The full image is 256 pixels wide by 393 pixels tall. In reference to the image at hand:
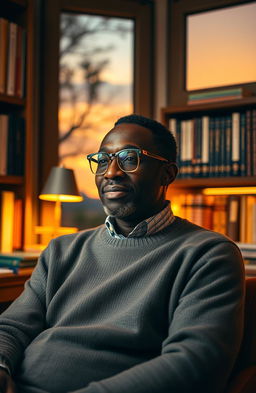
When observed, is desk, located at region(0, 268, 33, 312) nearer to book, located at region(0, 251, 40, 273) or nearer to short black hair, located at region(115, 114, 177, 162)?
book, located at region(0, 251, 40, 273)

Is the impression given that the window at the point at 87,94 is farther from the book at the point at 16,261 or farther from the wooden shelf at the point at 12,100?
the book at the point at 16,261

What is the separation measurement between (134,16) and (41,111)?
75 cm

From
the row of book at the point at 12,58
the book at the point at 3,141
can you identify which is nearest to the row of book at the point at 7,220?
the book at the point at 3,141

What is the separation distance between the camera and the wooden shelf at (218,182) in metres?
2.30

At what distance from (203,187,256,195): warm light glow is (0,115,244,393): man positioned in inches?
41.3

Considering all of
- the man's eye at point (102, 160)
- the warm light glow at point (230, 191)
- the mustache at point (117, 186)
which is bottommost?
the mustache at point (117, 186)

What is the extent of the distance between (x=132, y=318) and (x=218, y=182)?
48.7 inches

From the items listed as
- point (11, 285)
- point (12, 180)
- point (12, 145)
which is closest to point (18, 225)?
point (12, 180)

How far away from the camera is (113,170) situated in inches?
54.8

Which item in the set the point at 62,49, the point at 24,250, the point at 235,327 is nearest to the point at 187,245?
the point at 235,327

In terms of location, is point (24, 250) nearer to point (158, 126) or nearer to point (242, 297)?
point (158, 126)

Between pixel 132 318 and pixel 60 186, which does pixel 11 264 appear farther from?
pixel 132 318

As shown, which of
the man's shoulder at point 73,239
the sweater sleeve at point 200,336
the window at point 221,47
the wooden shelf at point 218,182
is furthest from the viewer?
the window at point 221,47

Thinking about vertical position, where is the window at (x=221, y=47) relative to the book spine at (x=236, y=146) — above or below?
above
